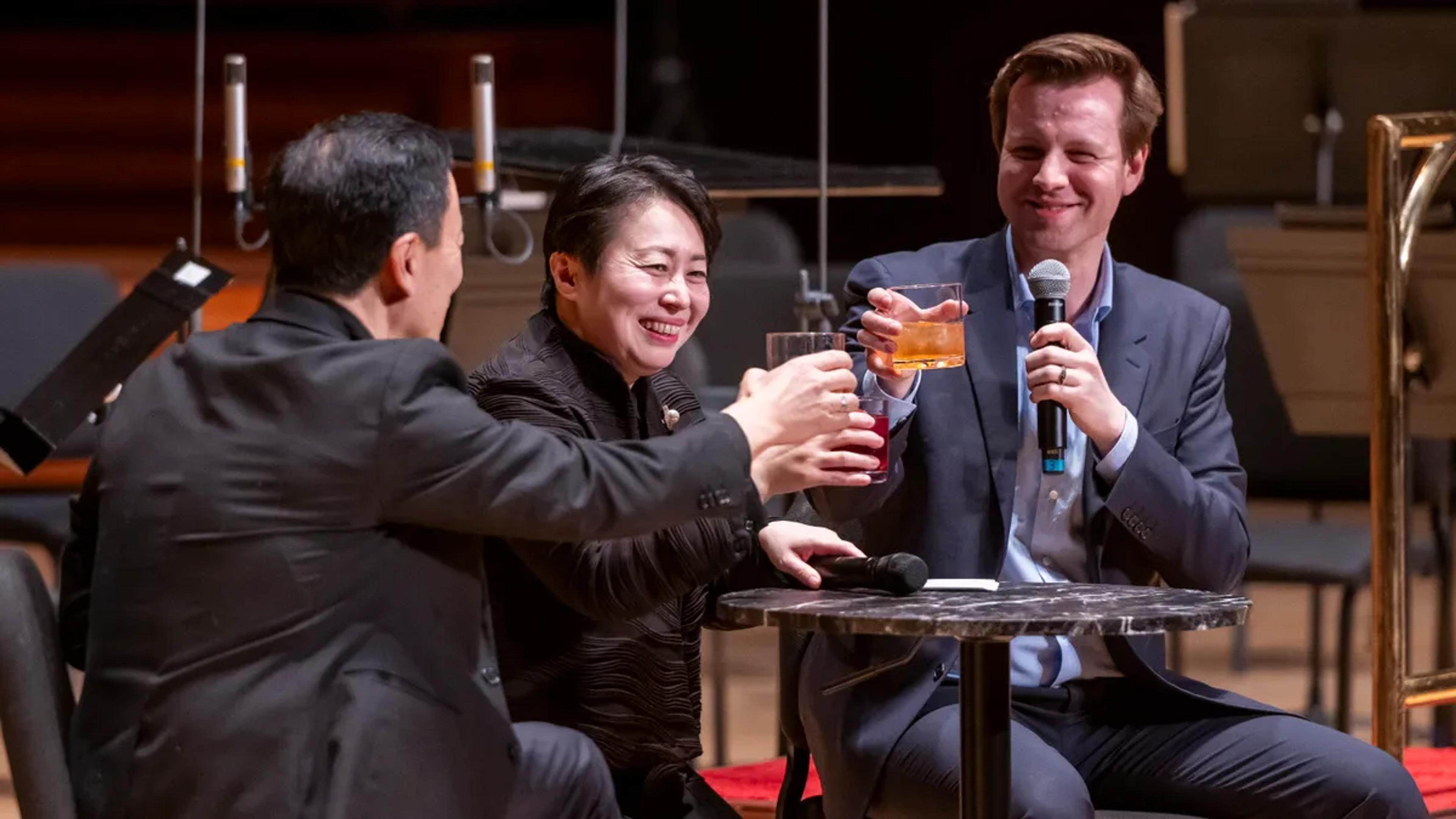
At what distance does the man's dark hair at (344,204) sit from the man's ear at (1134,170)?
110cm

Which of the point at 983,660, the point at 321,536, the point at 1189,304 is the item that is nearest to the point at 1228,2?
the point at 1189,304

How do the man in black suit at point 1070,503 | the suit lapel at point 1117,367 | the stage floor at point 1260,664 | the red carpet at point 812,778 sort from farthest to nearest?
the stage floor at point 1260,664 → the red carpet at point 812,778 → the suit lapel at point 1117,367 → the man in black suit at point 1070,503

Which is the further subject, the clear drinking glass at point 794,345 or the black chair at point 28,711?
the clear drinking glass at point 794,345

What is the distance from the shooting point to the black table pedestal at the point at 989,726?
219 cm

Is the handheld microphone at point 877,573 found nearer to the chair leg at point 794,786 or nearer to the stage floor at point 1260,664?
the chair leg at point 794,786

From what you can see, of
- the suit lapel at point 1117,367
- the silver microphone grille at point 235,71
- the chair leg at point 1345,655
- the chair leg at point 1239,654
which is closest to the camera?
the suit lapel at point 1117,367

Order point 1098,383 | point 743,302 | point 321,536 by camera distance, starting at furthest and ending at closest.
Answer: point 743,302, point 1098,383, point 321,536

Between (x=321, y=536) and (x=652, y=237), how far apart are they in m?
0.73

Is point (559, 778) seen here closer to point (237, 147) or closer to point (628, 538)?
point (628, 538)

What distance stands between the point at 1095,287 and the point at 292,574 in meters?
1.25

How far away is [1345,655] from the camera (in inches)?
173

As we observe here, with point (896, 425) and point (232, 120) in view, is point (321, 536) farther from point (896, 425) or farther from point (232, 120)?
point (232, 120)

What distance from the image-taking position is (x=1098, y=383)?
237cm

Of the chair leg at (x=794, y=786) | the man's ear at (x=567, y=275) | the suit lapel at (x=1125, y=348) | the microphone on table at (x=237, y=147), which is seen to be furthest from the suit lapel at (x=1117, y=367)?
the microphone on table at (x=237, y=147)
